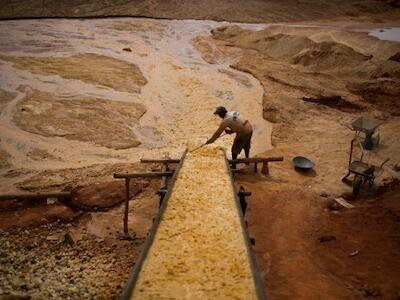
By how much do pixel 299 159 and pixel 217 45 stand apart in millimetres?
13624

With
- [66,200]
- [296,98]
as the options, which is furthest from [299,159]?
[66,200]

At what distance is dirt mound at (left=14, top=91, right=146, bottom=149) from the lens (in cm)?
1179

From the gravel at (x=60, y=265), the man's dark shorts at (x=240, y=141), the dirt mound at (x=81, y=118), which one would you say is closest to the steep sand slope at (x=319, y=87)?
the man's dark shorts at (x=240, y=141)

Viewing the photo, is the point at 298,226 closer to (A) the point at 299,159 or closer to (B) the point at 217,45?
(A) the point at 299,159

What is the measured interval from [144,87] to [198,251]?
12.0 meters

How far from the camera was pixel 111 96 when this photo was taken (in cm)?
1459

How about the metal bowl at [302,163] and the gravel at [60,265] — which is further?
the metal bowl at [302,163]

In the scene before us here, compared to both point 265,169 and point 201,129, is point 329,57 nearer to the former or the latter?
point 201,129

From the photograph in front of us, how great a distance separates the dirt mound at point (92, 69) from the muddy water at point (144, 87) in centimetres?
42

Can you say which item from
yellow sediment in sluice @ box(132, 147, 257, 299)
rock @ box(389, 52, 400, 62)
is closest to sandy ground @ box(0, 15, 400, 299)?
rock @ box(389, 52, 400, 62)

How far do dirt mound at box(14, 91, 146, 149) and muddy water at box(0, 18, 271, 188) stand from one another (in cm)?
30

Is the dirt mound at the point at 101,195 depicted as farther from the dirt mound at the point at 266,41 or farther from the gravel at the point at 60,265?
the dirt mound at the point at 266,41

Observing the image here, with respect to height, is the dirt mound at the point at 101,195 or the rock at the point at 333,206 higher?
the rock at the point at 333,206

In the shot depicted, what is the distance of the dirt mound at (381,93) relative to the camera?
46.5 feet
